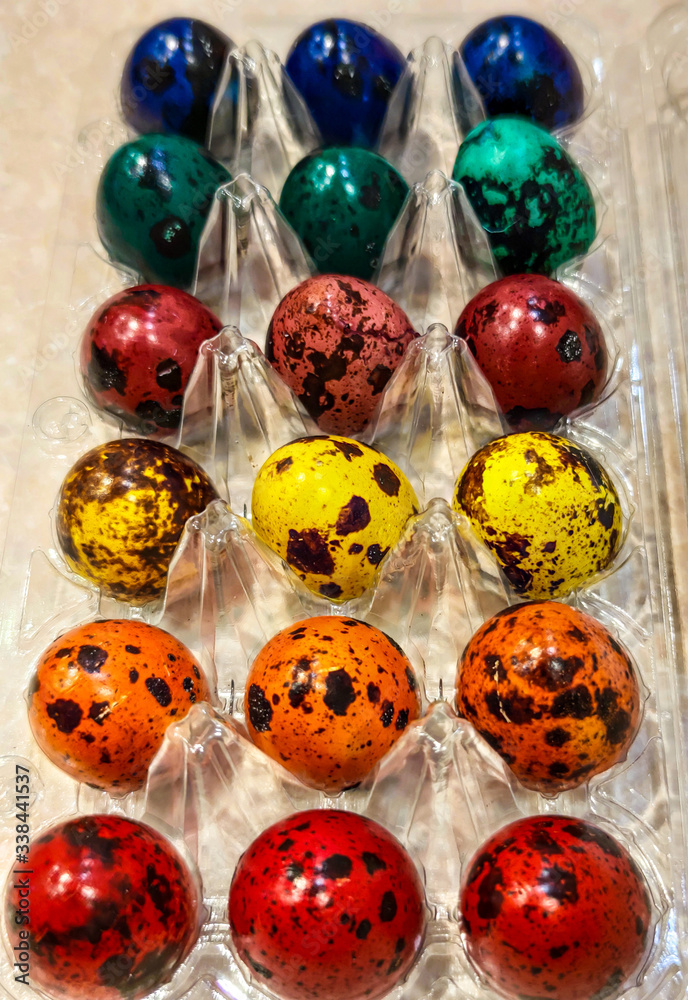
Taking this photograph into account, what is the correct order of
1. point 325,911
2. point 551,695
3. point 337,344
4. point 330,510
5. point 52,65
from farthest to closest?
point 52,65 < point 337,344 < point 330,510 < point 551,695 < point 325,911

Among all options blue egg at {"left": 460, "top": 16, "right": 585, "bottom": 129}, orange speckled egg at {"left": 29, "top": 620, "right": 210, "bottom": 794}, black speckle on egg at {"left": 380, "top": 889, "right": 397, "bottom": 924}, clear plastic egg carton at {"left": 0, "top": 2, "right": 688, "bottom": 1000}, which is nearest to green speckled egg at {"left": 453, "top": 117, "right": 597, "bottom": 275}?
clear plastic egg carton at {"left": 0, "top": 2, "right": 688, "bottom": 1000}

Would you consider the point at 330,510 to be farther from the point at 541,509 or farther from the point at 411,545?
the point at 541,509

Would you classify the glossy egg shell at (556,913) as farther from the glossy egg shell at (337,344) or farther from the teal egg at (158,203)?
the teal egg at (158,203)

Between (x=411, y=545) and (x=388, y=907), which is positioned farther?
(x=411, y=545)

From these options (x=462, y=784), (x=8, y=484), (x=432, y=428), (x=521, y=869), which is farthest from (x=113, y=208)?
(x=521, y=869)

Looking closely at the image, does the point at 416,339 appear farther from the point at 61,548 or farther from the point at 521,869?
the point at 521,869

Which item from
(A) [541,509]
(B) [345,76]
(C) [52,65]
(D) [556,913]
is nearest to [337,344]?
(A) [541,509]

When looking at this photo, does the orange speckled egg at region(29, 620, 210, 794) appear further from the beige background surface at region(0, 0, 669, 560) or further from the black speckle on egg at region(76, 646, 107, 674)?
the beige background surface at region(0, 0, 669, 560)

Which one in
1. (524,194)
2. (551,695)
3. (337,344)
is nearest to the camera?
(551,695)
